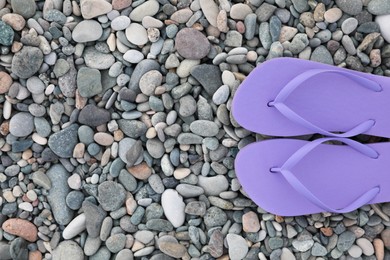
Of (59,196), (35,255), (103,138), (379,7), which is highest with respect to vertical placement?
(379,7)

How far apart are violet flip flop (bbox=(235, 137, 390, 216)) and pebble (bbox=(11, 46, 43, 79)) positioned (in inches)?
16.9

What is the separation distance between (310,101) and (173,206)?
34 cm

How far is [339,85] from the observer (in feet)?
3.24

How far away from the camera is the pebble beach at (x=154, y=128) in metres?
Answer: 0.96

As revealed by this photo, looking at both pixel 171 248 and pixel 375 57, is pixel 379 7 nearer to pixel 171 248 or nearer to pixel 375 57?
pixel 375 57

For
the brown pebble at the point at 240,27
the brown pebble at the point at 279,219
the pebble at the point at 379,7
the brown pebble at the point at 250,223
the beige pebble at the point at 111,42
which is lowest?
the brown pebble at the point at 250,223

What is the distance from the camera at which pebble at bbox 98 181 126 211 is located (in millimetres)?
966

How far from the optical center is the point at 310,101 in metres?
0.98

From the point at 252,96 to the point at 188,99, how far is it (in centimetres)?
12

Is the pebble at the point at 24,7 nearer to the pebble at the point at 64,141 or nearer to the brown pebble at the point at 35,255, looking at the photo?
the pebble at the point at 64,141

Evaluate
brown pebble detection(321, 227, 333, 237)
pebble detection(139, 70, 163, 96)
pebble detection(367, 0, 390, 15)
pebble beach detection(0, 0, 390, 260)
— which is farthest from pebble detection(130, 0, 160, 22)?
brown pebble detection(321, 227, 333, 237)

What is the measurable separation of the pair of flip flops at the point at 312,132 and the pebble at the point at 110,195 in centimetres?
24

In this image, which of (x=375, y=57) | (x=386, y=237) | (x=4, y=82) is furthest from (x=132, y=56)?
(x=386, y=237)

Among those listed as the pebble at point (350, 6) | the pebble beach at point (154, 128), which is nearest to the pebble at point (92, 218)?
the pebble beach at point (154, 128)
